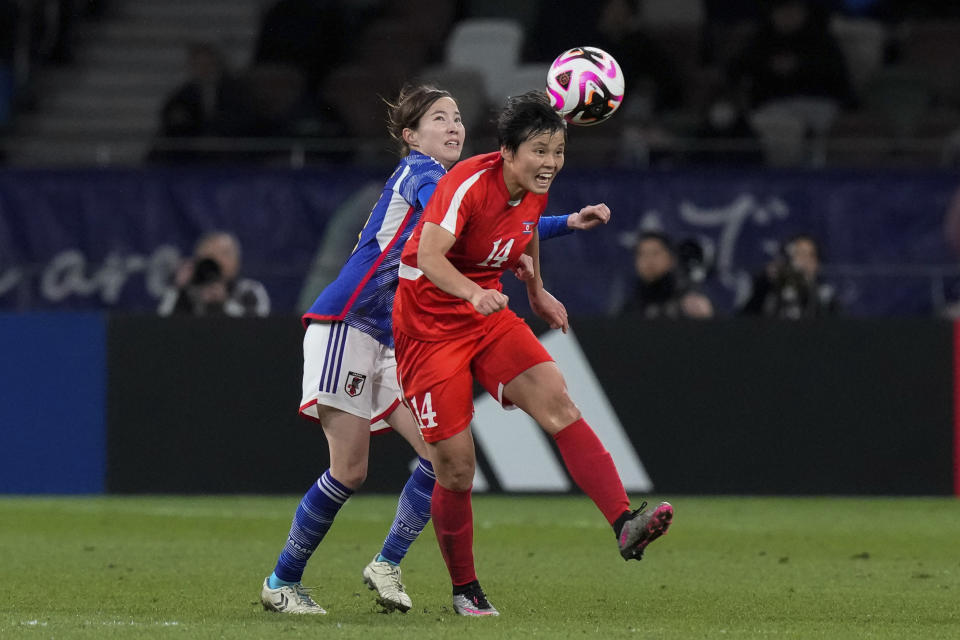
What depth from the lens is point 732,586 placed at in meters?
8.21

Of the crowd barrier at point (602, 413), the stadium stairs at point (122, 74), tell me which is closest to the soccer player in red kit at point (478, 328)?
the crowd barrier at point (602, 413)

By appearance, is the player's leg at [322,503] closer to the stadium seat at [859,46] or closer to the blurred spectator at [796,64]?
the blurred spectator at [796,64]

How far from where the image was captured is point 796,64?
16750 millimetres

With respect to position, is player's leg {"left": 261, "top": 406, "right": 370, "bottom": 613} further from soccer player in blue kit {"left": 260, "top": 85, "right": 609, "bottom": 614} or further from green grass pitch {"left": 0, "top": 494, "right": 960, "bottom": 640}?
green grass pitch {"left": 0, "top": 494, "right": 960, "bottom": 640}

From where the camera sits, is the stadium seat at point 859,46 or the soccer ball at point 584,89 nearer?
the soccer ball at point 584,89

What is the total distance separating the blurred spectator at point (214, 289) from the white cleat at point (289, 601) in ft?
20.8

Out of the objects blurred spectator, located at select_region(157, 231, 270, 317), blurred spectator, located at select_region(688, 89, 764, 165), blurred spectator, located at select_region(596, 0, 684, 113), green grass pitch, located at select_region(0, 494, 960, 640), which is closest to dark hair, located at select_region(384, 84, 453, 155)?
green grass pitch, located at select_region(0, 494, 960, 640)

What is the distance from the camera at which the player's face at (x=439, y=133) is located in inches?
283

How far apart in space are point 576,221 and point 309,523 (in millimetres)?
1631

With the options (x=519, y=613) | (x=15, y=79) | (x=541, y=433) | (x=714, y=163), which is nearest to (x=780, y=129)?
(x=714, y=163)

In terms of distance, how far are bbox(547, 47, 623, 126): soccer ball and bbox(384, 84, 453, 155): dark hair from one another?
49 centimetres

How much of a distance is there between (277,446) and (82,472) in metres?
1.47

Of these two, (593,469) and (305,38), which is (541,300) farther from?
(305,38)

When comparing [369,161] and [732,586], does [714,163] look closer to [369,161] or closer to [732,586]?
[369,161]
